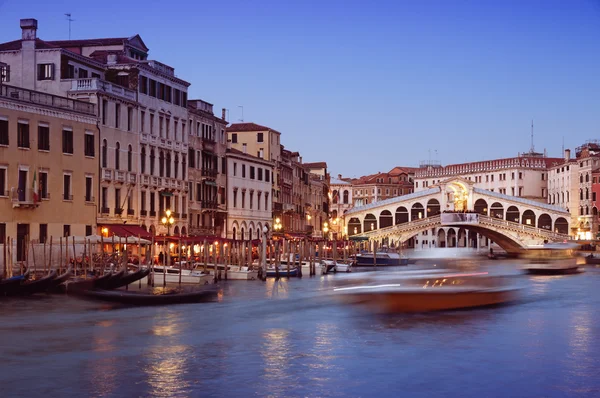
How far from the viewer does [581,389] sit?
481 inches

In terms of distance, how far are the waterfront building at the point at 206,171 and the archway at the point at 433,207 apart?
23.6 meters

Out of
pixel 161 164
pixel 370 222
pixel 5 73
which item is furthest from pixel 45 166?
pixel 370 222

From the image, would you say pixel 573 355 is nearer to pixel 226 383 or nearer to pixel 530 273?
pixel 226 383

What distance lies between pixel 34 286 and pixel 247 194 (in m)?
19.8

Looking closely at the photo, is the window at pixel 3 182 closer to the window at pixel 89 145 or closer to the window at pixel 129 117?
the window at pixel 89 145

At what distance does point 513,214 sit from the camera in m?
60.2

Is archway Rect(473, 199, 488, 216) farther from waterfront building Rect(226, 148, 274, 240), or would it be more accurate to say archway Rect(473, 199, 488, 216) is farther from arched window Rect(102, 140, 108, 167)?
arched window Rect(102, 140, 108, 167)

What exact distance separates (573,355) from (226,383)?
16.5 feet

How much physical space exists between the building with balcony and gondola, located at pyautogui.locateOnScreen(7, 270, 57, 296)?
3060 mm

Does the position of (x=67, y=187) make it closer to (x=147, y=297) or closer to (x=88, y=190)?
(x=88, y=190)

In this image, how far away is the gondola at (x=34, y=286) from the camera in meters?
22.5

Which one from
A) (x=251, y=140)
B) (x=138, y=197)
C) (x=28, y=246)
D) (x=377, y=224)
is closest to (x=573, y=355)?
(x=28, y=246)

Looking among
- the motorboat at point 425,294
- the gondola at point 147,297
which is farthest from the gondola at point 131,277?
the motorboat at point 425,294

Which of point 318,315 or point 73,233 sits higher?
point 73,233
